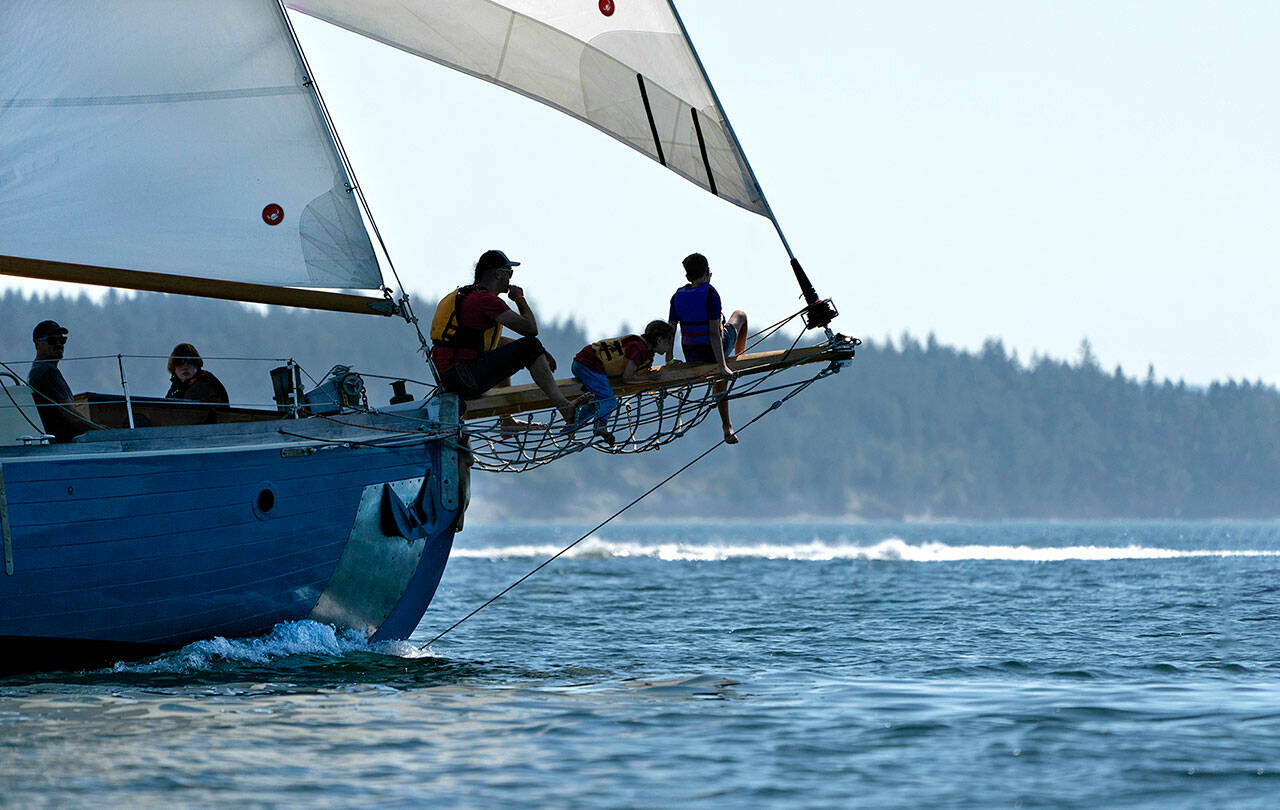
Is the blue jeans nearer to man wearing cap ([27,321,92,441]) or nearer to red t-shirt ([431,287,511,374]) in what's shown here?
red t-shirt ([431,287,511,374])

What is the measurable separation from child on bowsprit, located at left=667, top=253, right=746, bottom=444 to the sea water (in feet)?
8.43

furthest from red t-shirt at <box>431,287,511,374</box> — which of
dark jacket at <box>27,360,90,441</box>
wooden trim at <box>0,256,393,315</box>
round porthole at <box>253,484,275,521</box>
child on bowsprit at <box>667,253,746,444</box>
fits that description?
dark jacket at <box>27,360,90,441</box>

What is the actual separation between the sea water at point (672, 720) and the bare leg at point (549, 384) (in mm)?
2154

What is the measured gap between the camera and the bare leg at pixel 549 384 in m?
12.1

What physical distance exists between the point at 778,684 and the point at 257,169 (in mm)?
5807

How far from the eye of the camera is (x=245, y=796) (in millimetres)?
7402

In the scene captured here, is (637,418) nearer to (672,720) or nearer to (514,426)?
(514,426)

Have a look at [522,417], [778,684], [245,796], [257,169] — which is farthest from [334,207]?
[245,796]

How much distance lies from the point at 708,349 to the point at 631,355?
651 millimetres

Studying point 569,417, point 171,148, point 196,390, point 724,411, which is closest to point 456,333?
point 569,417

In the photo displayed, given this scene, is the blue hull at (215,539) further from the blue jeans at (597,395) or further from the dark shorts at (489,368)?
the blue jeans at (597,395)

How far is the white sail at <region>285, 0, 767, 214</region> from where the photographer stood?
1219 centimetres

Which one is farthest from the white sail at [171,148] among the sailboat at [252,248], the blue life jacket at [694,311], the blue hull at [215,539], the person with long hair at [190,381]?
the blue life jacket at [694,311]

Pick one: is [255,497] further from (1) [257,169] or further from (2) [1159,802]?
(2) [1159,802]
